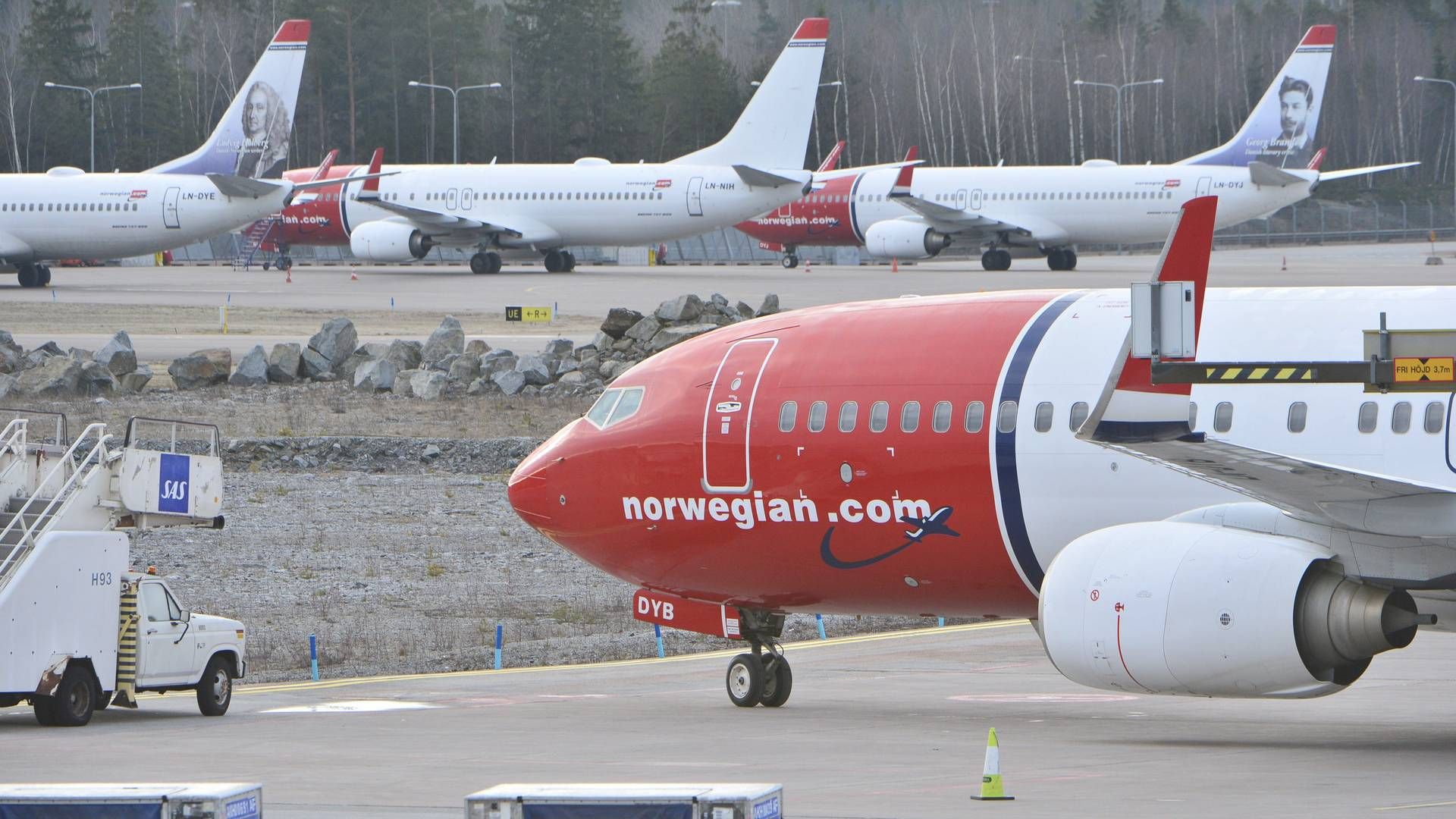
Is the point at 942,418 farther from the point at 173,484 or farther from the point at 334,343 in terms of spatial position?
the point at 334,343

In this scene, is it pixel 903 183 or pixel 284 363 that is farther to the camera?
pixel 903 183

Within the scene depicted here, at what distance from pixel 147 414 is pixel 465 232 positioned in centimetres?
3594

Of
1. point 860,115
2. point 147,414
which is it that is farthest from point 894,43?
point 147,414

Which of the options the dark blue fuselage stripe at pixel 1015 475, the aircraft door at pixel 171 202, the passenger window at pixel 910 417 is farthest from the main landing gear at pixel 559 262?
the dark blue fuselage stripe at pixel 1015 475

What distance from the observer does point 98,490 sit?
19281 millimetres

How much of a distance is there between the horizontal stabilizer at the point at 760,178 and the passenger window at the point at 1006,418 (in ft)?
176

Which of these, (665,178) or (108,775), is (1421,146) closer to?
(665,178)

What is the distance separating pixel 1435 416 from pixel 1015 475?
3.35 m

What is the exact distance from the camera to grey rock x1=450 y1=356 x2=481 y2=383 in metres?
44.7

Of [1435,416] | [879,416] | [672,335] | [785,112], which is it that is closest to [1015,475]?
[879,416]

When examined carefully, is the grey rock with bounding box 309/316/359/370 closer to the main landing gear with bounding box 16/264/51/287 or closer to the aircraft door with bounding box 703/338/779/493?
the main landing gear with bounding box 16/264/51/287

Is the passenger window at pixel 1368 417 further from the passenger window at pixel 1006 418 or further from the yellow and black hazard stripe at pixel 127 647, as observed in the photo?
the yellow and black hazard stripe at pixel 127 647

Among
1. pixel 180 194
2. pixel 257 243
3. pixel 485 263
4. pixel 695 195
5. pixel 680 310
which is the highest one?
pixel 257 243

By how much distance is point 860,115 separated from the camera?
138750 millimetres
